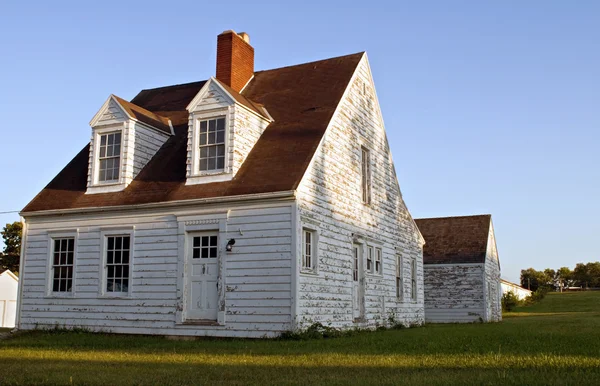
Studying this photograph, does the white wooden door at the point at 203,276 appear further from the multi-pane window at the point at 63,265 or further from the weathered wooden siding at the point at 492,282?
the weathered wooden siding at the point at 492,282

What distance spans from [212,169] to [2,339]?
25.2 feet

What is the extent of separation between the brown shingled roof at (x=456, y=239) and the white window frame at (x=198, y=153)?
21.4 meters

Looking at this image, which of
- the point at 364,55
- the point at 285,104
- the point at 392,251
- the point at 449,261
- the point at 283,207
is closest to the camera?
the point at 283,207

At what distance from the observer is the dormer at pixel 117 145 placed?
18531mm

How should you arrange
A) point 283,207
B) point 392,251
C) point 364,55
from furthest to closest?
point 392,251 → point 364,55 → point 283,207

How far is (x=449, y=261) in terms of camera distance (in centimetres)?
3528

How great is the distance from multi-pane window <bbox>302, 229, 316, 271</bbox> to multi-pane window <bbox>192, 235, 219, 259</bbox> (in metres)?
2.36

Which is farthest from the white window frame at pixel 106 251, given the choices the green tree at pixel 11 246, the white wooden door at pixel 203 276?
the green tree at pixel 11 246

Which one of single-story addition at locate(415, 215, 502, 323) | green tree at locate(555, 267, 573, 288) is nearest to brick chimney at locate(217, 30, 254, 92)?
single-story addition at locate(415, 215, 502, 323)

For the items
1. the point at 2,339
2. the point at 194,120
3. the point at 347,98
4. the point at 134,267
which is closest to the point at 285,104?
the point at 347,98

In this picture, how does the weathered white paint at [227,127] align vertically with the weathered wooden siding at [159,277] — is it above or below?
above

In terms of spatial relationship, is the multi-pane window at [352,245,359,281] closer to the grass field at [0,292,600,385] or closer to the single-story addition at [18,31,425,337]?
the single-story addition at [18,31,425,337]

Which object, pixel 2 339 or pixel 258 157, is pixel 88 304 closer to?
pixel 2 339

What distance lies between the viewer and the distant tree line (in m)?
118
